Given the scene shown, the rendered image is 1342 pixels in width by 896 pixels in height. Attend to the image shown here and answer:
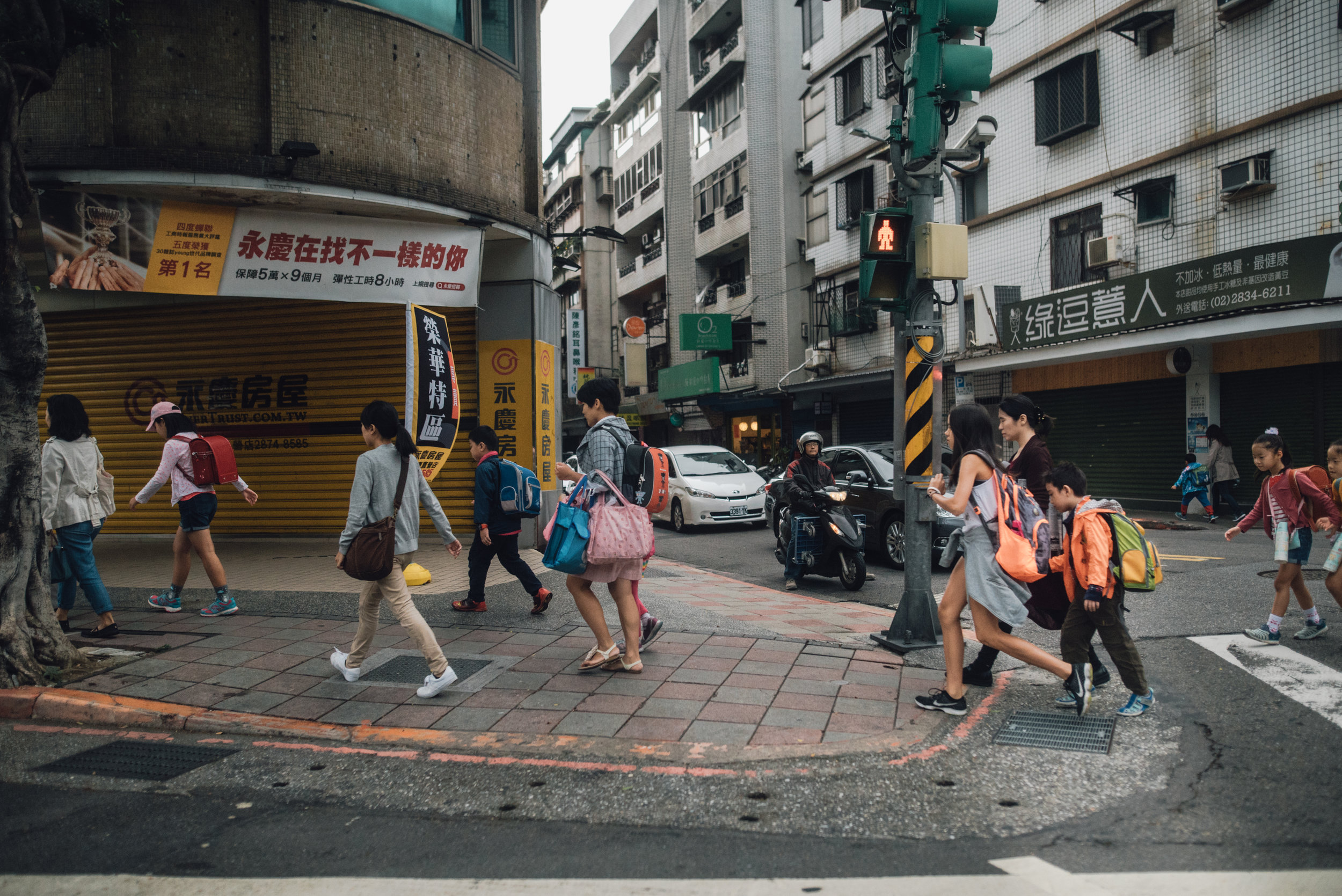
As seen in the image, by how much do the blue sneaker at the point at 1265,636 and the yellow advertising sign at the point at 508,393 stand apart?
25.1 feet

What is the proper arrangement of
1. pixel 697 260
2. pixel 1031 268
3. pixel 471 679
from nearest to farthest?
pixel 471 679 < pixel 1031 268 < pixel 697 260

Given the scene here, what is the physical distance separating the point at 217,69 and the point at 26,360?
509cm

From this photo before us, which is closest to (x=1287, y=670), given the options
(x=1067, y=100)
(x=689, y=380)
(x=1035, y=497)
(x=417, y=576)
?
(x=1035, y=497)

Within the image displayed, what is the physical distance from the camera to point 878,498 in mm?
10969

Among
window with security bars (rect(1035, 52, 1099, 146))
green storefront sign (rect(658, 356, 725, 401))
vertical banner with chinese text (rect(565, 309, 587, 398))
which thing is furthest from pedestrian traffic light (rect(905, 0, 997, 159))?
vertical banner with chinese text (rect(565, 309, 587, 398))

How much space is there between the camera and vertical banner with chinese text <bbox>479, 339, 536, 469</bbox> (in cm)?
1110

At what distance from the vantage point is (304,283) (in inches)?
380

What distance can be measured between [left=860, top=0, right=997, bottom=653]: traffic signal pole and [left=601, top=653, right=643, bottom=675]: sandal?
177cm

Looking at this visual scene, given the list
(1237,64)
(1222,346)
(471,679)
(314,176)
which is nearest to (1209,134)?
(1237,64)

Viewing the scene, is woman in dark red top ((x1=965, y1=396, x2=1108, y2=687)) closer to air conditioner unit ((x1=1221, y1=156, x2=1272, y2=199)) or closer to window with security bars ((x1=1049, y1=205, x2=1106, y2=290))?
air conditioner unit ((x1=1221, y1=156, x2=1272, y2=199))

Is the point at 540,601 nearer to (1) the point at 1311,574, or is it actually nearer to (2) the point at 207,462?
(2) the point at 207,462

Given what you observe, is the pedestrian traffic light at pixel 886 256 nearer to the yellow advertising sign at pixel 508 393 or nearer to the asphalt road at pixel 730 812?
the asphalt road at pixel 730 812

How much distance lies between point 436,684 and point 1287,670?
16.4ft

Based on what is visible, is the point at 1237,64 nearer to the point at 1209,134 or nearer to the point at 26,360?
the point at 1209,134
